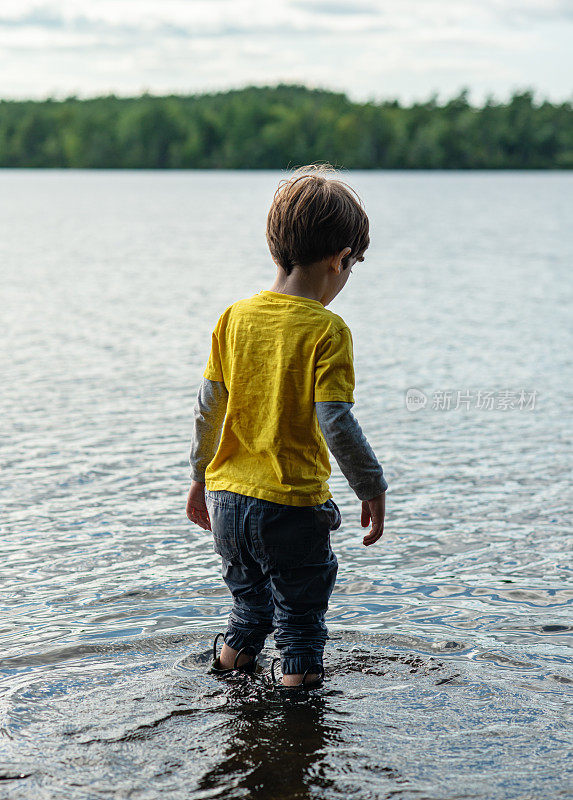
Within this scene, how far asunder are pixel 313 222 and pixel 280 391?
0.53 metres

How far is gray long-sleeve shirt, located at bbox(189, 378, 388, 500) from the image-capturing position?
9.44ft

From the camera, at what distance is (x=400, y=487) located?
582 centimetres

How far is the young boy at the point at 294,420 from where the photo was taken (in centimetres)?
292

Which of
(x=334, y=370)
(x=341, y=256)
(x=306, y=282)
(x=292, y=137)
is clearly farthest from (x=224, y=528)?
(x=292, y=137)

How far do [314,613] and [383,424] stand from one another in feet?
14.0

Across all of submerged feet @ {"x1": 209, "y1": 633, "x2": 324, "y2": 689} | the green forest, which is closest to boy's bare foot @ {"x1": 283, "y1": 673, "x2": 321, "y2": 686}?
submerged feet @ {"x1": 209, "y1": 633, "x2": 324, "y2": 689}

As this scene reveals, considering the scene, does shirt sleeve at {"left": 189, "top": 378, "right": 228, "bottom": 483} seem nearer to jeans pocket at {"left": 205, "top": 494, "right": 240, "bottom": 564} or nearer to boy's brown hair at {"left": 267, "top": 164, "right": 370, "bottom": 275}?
jeans pocket at {"left": 205, "top": 494, "right": 240, "bottom": 564}

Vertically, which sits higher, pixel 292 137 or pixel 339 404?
pixel 292 137

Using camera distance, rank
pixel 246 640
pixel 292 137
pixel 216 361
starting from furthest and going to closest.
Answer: pixel 292 137 < pixel 246 640 < pixel 216 361

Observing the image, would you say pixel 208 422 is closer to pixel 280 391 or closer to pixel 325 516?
pixel 280 391

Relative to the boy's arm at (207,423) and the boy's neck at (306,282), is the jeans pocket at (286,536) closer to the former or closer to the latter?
the boy's arm at (207,423)

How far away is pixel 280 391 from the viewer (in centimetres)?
296

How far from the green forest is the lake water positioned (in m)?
102
